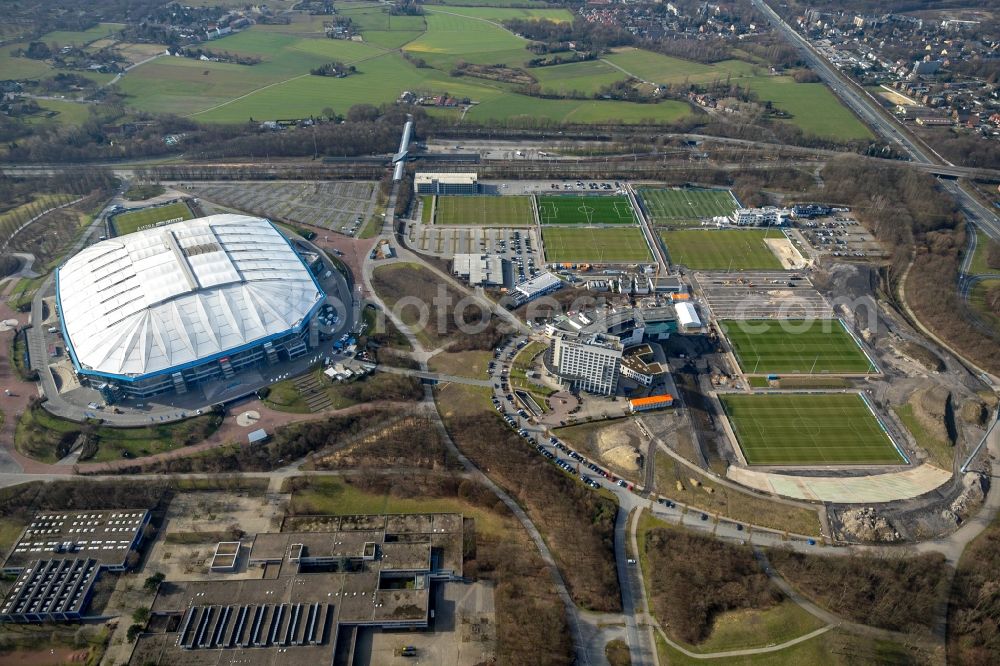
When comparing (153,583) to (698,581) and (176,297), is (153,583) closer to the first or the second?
(176,297)

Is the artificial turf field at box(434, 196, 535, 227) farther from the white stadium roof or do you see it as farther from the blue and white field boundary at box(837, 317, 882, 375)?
the blue and white field boundary at box(837, 317, 882, 375)

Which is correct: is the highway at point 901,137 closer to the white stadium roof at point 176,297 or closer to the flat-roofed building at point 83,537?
the white stadium roof at point 176,297

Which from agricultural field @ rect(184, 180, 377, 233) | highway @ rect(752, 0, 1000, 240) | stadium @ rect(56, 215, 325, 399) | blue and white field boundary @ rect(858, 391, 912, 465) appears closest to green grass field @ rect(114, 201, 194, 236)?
agricultural field @ rect(184, 180, 377, 233)

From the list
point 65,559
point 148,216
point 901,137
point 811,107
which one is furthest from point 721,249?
point 148,216

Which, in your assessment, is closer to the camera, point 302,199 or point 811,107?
point 302,199

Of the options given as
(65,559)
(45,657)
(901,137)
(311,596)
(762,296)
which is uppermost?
(901,137)

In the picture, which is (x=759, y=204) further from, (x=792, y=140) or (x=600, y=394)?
(x=600, y=394)
